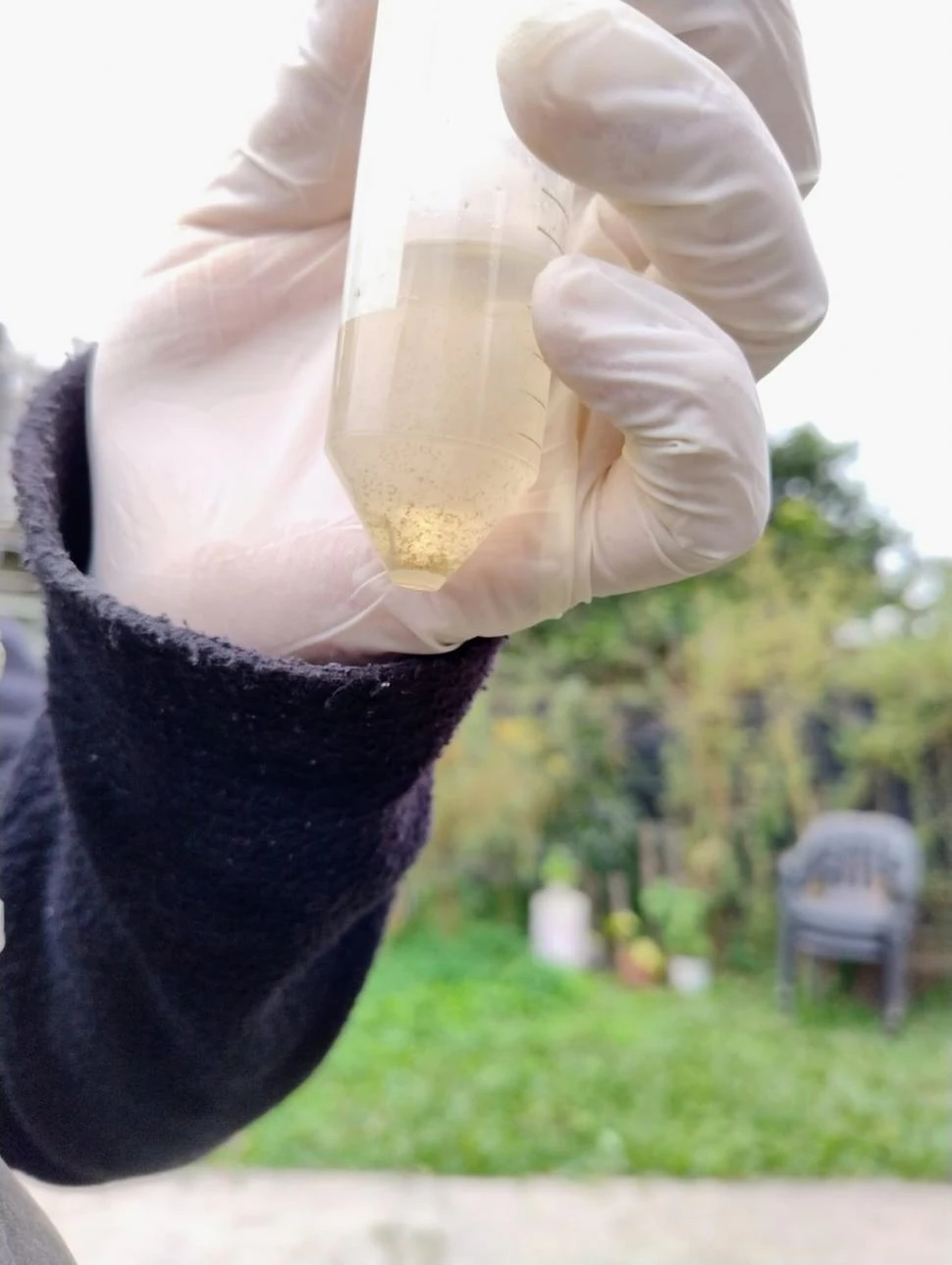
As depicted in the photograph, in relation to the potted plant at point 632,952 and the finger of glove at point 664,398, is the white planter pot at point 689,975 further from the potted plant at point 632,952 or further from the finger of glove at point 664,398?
the finger of glove at point 664,398

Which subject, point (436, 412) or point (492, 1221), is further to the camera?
point (492, 1221)

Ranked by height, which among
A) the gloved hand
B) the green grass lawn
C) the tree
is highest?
the gloved hand

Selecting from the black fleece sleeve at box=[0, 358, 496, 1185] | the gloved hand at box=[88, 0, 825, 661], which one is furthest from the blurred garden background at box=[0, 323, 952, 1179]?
the gloved hand at box=[88, 0, 825, 661]

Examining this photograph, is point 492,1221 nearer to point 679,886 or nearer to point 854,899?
point 854,899

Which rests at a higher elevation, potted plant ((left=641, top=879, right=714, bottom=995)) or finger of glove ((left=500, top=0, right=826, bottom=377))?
finger of glove ((left=500, top=0, right=826, bottom=377))

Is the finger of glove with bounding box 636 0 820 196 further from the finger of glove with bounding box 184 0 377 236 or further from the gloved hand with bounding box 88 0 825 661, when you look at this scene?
the finger of glove with bounding box 184 0 377 236

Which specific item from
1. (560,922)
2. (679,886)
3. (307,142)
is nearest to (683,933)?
(679,886)
